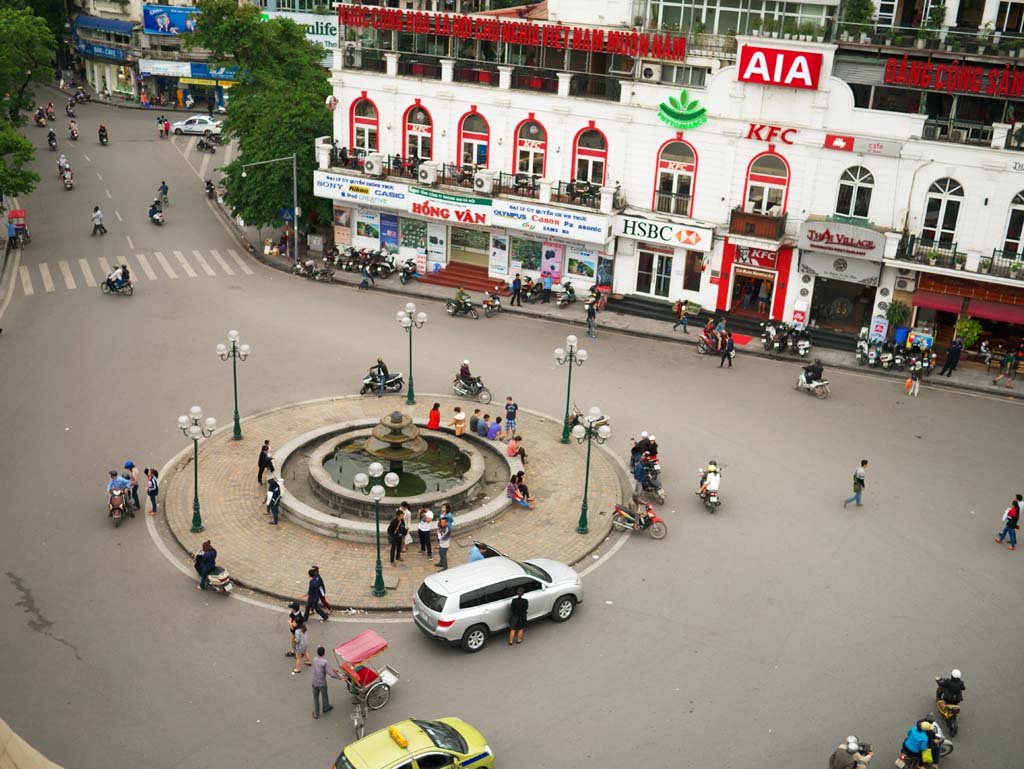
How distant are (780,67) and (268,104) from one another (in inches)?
1007

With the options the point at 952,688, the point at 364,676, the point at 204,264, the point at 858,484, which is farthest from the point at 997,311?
the point at 204,264

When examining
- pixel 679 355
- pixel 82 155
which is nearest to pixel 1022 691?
pixel 679 355

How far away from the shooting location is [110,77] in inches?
3460

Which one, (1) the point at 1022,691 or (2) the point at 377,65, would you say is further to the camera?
(2) the point at 377,65

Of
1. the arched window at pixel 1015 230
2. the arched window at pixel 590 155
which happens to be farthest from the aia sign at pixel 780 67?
the arched window at pixel 1015 230

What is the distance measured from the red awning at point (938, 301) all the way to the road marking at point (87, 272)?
3451cm

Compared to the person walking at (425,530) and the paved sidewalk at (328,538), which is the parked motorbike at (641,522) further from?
the person walking at (425,530)

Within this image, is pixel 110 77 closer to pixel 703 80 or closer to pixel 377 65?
pixel 377 65

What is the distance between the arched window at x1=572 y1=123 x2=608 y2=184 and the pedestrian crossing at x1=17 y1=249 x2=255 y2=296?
16.2m

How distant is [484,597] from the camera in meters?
22.7

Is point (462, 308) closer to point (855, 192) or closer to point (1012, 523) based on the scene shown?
point (855, 192)

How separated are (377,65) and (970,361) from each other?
28648mm

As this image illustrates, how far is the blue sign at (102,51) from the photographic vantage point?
85000 millimetres

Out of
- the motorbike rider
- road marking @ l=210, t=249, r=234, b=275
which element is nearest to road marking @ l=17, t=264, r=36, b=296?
road marking @ l=210, t=249, r=234, b=275
